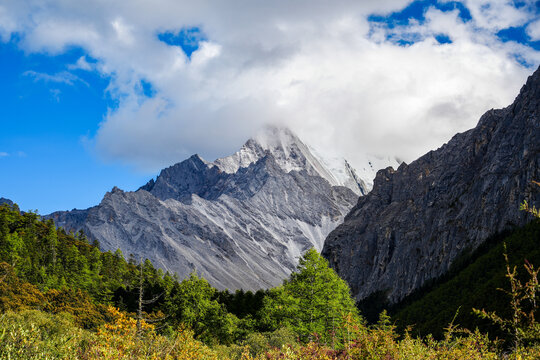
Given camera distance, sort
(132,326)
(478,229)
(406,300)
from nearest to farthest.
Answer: (132,326) < (478,229) < (406,300)

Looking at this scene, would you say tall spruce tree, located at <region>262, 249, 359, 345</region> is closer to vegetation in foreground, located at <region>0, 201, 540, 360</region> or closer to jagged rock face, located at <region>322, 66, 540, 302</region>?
vegetation in foreground, located at <region>0, 201, 540, 360</region>

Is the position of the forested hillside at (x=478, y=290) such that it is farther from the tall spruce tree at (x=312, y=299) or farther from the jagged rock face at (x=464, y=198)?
the tall spruce tree at (x=312, y=299)

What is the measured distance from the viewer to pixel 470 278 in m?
107

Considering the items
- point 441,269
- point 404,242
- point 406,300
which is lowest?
point 406,300

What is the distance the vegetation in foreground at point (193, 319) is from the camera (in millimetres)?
11727

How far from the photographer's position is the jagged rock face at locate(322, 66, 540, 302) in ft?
417

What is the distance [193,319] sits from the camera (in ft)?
176

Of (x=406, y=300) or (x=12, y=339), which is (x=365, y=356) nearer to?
(x=12, y=339)

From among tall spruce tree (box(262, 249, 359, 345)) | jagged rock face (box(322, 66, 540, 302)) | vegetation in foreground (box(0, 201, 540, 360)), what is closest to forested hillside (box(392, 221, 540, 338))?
vegetation in foreground (box(0, 201, 540, 360))

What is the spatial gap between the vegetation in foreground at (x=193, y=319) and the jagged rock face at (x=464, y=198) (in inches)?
2351

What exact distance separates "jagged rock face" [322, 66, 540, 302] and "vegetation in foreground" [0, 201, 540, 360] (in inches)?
2351

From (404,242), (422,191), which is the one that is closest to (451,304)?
(404,242)

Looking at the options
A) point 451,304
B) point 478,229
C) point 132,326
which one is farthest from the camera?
point 478,229

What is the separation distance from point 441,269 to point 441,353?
145 meters
